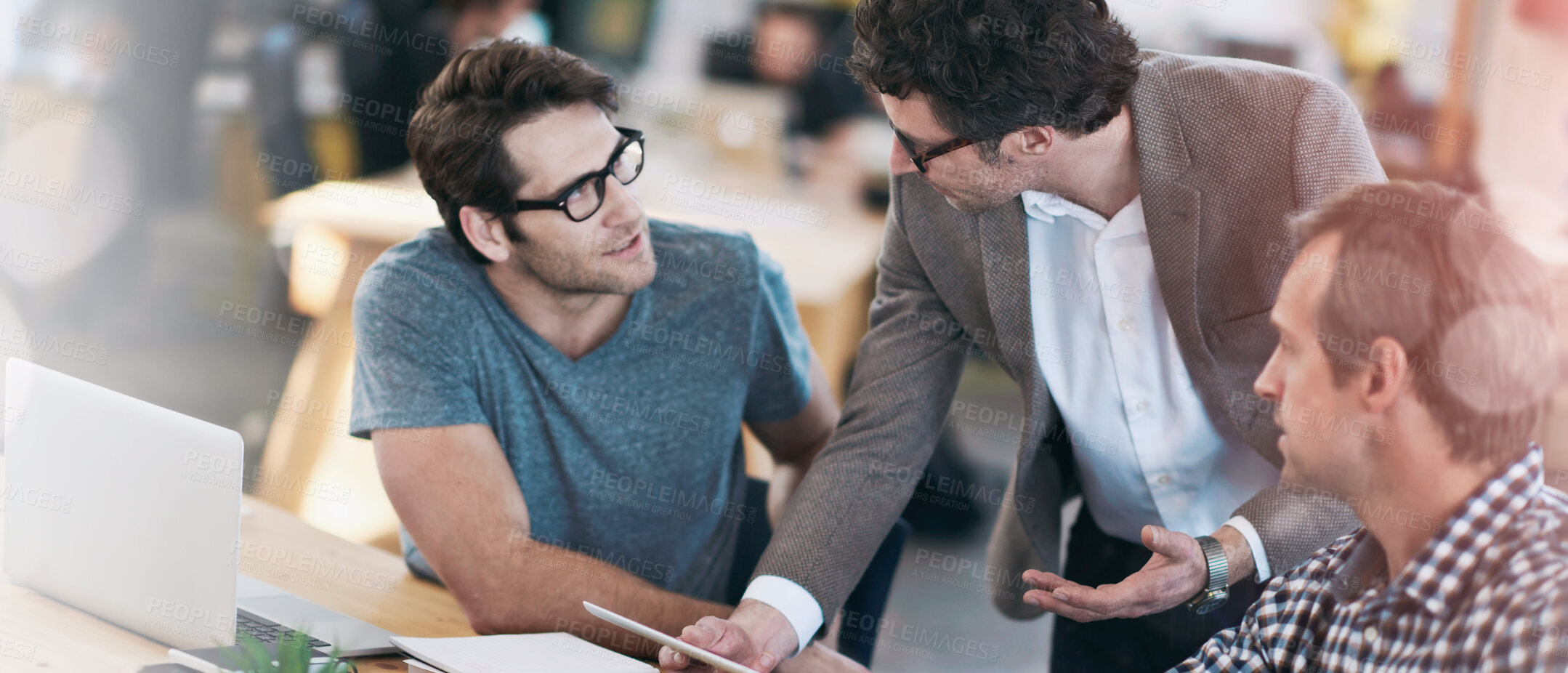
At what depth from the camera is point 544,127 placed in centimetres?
182

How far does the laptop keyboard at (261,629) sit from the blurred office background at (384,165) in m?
1.09

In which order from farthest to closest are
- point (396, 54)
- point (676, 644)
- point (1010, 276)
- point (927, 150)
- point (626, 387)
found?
point (396, 54)
point (626, 387)
point (1010, 276)
point (927, 150)
point (676, 644)

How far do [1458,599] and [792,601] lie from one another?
82cm

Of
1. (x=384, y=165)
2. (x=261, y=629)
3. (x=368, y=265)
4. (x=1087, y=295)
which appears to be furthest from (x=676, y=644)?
(x=384, y=165)

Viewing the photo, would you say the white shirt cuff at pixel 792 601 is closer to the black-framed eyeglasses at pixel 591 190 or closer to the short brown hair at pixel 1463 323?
the black-framed eyeglasses at pixel 591 190

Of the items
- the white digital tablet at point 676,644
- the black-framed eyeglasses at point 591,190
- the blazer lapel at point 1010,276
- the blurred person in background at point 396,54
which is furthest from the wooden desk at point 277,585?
the blurred person in background at point 396,54

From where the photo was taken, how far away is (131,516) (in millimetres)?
1307

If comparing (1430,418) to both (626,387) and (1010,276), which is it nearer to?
(1010,276)

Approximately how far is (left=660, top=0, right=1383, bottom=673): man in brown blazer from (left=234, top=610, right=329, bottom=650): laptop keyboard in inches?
19.3

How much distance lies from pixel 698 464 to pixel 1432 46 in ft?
16.7

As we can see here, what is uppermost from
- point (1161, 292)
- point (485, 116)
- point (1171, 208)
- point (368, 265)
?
point (368, 265)

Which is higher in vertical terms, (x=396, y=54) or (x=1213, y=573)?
(x=396, y=54)

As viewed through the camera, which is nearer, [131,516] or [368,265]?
[131,516]

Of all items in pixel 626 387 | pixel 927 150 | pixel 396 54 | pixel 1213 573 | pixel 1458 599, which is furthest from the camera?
pixel 396 54
